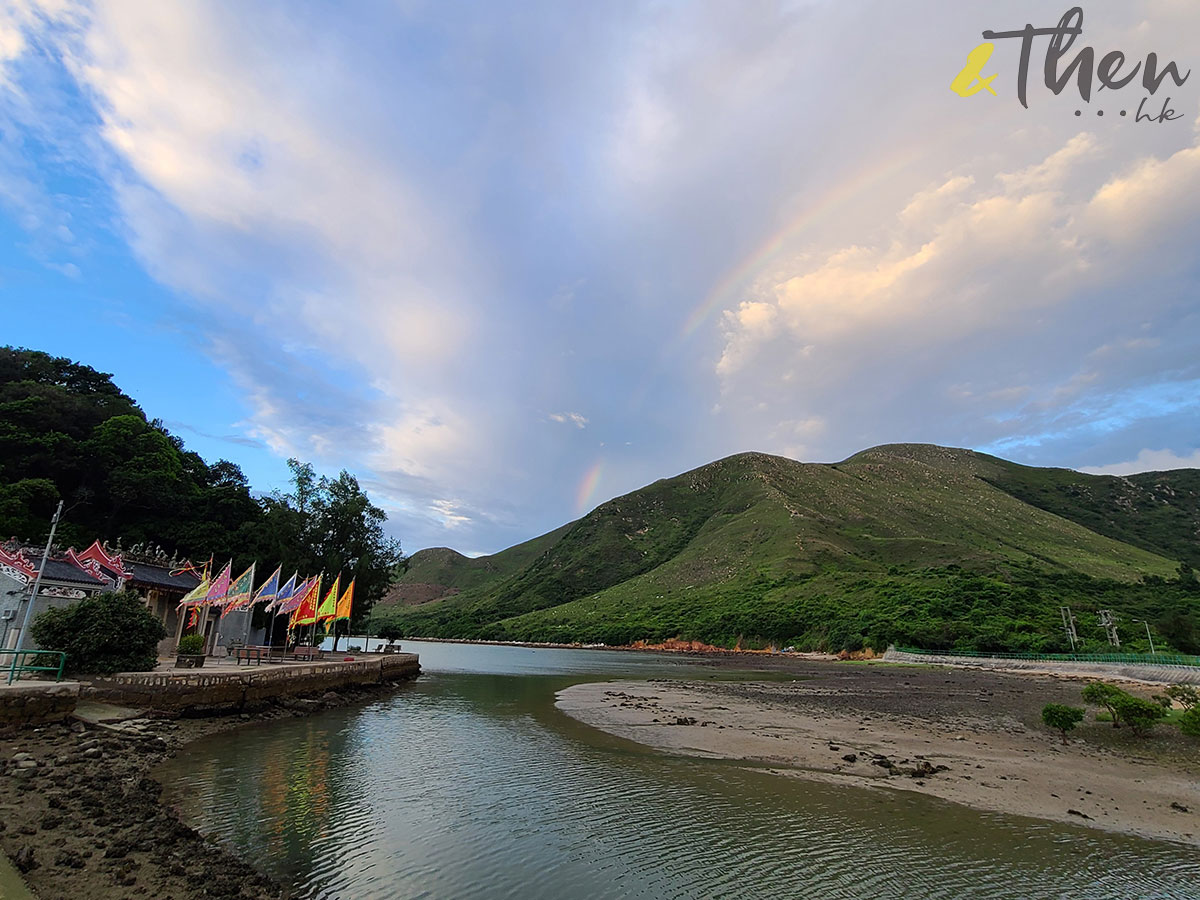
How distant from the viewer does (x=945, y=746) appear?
25.5 metres

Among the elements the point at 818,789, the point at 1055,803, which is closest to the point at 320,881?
the point at 818,789

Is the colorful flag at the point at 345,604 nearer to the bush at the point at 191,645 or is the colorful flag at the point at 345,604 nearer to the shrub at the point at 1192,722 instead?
the bush at the point at 191,645

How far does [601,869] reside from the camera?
11.9 m

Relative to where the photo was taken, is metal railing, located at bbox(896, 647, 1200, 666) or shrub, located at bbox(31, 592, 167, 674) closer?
shrub, located at bbox(31, 592, 167, 674)

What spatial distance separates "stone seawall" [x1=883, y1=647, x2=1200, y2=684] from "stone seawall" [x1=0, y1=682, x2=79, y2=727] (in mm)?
63392

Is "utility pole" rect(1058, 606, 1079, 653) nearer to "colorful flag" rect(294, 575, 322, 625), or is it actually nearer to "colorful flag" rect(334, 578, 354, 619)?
"colorful flag" rect(334, 578, 354, 619)

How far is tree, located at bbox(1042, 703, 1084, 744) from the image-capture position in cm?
2631

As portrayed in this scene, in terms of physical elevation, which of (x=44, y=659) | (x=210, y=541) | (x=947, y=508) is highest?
(x=947, y=508)

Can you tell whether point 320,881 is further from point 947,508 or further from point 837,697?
point 947,508

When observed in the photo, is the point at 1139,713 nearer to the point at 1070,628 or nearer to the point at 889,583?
the point at 1070,628

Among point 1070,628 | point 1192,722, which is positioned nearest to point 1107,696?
point 1192,722

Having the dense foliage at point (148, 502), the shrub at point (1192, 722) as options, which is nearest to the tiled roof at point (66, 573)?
the dense foliage at point (148, 502)

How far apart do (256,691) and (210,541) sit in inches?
1540

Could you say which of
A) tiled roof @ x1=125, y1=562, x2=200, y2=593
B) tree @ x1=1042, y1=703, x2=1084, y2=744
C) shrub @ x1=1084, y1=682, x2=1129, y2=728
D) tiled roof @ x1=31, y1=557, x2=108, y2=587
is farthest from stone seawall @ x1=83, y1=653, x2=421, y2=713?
shrub @ x1=1084, y1=682, x2=1129, y2=728
